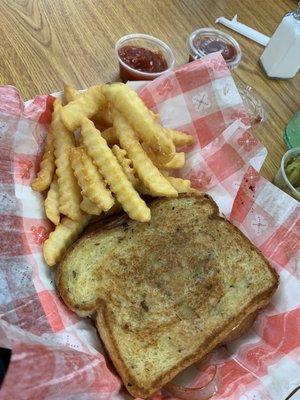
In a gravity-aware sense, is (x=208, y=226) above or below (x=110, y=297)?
above

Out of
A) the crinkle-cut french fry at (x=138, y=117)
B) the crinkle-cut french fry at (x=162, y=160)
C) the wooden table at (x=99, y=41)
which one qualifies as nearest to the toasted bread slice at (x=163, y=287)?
the crinkle-cut french fry at (x=162, y=160)

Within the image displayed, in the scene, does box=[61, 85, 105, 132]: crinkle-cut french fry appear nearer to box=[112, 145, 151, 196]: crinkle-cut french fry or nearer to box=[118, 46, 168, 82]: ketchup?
box=[112, 145, 151, 196]: crinkle-cut french fry

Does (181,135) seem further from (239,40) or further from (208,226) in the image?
(239,40)

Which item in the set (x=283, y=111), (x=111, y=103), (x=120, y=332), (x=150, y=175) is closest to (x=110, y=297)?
(x=120, y=332)

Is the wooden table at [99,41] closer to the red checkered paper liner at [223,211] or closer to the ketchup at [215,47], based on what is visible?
the ketchup at [215,47]

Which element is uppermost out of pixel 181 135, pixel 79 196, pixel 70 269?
pixel 181 135
